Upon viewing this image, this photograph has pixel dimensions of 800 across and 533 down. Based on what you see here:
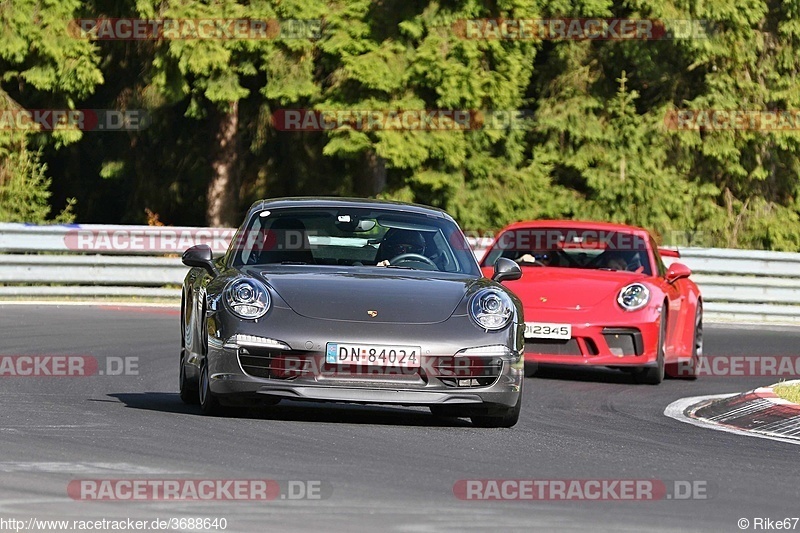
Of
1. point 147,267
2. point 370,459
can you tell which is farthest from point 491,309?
point 147,267

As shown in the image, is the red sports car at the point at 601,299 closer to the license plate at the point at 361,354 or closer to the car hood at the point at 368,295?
the car hood at the point at 368,295

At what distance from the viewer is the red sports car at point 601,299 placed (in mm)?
13312

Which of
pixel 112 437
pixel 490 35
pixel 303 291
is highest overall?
pixel 490 35

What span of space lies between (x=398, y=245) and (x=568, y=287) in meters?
3.92

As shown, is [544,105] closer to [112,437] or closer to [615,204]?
[615,204]

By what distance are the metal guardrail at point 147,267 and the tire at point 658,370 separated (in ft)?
28.2

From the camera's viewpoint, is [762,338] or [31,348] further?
[762,338]

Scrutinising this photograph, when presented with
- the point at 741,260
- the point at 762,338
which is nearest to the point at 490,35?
the point at 741,260

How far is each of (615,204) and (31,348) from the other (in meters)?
19.5

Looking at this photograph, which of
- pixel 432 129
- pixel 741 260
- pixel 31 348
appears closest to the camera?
pixel 31 348

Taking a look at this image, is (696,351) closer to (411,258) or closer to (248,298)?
(411,258)

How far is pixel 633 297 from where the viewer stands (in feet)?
44.2

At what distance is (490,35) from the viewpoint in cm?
2730

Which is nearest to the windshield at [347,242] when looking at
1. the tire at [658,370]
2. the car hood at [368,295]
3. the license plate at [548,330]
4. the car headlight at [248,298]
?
A: the car hood at [368,295]
